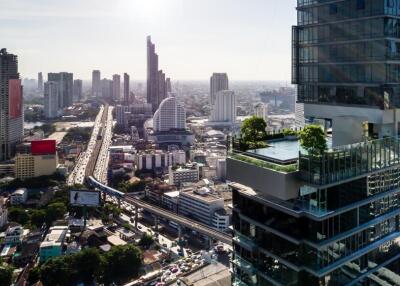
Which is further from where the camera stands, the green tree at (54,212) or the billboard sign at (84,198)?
the green tree at (54,212)

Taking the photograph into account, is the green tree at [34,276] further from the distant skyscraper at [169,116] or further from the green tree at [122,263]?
the distant skyscraper at [169,116]

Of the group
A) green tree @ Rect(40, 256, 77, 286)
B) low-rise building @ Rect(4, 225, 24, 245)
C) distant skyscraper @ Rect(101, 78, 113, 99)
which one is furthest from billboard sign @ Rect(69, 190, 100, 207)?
distant skyscraper @ Rect(101, 78, 113, 99)

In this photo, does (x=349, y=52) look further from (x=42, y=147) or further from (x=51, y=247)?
(x=42, y=147)

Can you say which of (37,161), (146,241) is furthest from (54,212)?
(37,161)

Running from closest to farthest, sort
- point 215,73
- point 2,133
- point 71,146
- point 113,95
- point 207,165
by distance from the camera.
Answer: point 207,165 → point 2,133 → point 71,146 → point 215,73 → point 113,95

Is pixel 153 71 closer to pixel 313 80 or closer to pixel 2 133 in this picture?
pixel 2 133

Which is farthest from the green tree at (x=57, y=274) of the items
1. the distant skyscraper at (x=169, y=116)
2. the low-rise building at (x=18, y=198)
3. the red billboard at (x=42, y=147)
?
the distant skyscraper at (x=169, y=116)

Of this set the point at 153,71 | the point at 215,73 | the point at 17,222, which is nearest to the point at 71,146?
the point at 17,222

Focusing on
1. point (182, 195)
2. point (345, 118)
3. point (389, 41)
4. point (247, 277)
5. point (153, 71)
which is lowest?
point (182, 195)
